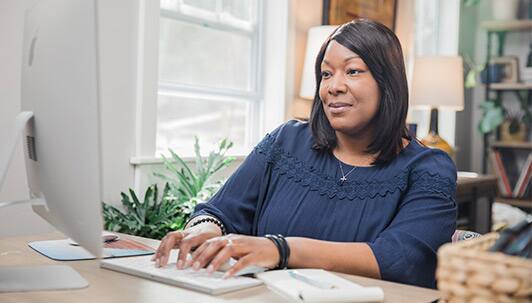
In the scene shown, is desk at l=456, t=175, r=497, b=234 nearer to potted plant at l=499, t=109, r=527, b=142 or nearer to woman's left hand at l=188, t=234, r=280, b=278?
potted plant at l=499, t=109, r=527, b=142

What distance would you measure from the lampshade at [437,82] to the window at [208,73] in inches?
46.8

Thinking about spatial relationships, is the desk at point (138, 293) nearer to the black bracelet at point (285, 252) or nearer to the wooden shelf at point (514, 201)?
the black bracelet at point (285, 252)

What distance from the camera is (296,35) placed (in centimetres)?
365

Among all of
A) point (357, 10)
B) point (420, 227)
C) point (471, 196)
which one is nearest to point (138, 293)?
point (420, 227)

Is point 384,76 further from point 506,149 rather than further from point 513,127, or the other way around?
point 506,149

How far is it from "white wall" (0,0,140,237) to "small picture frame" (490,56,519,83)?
3.65 metres

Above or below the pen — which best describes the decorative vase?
Answer: above

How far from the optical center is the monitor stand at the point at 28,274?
119cm

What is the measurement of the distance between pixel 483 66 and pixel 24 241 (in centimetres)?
464

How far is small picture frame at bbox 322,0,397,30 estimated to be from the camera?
12.7 feet

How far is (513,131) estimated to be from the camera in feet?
18.2

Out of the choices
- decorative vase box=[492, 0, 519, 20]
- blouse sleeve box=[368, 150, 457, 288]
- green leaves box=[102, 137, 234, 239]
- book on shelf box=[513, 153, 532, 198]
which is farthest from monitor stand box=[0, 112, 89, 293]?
decorative vase box=[492, 0, 519, 20]

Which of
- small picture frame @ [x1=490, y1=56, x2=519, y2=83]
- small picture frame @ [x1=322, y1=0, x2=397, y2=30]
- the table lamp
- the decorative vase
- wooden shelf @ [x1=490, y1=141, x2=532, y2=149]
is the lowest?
wooden shelf @ [x1=490, y1=141, x2=532, y2=149]

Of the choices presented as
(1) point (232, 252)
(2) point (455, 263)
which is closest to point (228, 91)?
(1) point (232, 252)
